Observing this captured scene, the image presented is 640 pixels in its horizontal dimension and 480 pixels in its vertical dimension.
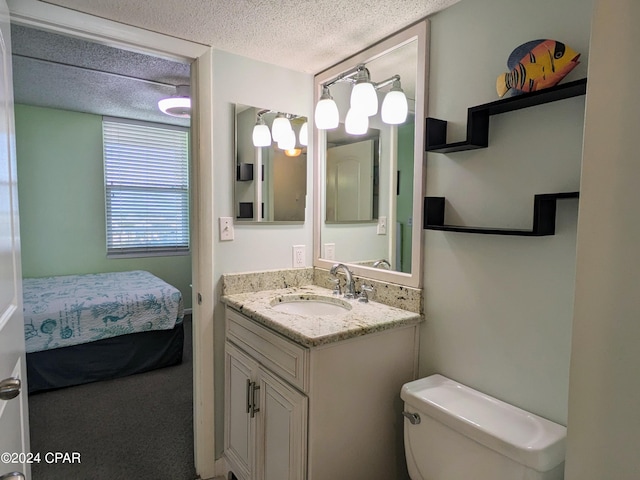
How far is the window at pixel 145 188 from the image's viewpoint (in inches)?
165

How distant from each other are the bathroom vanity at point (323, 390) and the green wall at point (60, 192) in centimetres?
316

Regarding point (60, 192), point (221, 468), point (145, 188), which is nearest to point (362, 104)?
point (221, 468)

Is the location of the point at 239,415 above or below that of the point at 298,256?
below

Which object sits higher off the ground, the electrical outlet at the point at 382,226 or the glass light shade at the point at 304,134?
the glass light shade at the point at 304,134

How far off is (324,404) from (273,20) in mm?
1551

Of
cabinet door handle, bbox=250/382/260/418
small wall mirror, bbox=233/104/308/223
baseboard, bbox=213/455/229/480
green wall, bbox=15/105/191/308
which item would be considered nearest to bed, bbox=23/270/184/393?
green wall, bbox=15/105/191/308

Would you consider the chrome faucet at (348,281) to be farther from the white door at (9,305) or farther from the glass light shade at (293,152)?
the white door at (9,305)

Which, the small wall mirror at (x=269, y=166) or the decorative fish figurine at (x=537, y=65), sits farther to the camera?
the small wall mirror at (x=269, y=166)

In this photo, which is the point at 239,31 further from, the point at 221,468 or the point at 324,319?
the point at 221,468

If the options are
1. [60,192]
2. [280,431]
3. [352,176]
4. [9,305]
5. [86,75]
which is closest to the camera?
[9,305]

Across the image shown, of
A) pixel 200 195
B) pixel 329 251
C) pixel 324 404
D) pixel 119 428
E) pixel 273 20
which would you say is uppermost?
pixel 273 20

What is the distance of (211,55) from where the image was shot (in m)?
1.83

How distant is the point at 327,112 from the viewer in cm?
191

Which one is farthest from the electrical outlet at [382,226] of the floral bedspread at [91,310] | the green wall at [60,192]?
the green wall at [60,192]
